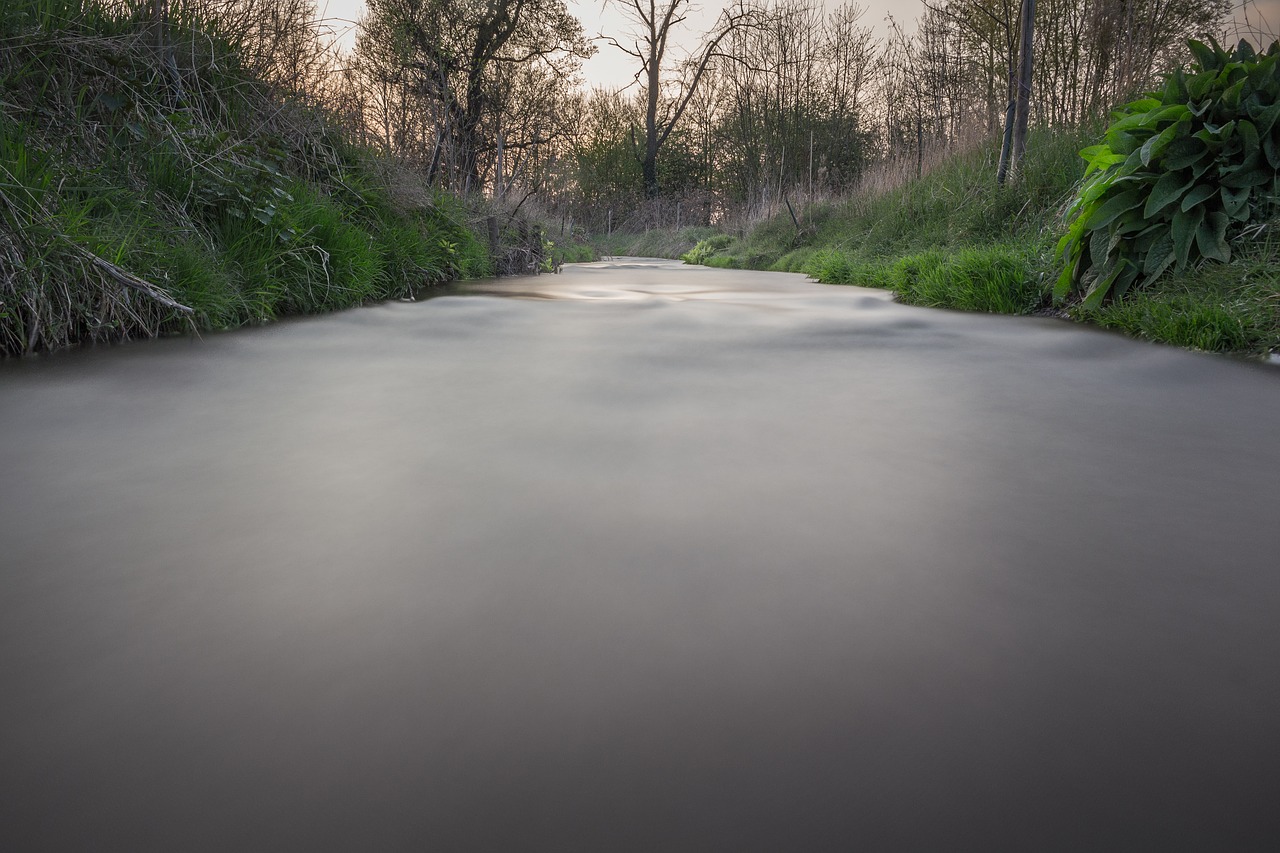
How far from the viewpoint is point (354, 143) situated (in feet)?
19.4

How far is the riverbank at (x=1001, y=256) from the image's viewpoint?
3145 millimetres

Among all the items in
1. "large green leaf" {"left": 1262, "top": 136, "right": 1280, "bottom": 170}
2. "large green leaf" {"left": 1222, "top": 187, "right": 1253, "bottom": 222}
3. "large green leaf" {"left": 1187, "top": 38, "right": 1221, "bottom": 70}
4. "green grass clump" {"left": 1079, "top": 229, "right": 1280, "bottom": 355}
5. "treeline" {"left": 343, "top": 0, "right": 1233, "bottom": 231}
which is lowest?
"green grass clump" {"left": 1079, "top": 229, "right": 1280, "bottom": 355}

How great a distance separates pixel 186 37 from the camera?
4367 millimetres

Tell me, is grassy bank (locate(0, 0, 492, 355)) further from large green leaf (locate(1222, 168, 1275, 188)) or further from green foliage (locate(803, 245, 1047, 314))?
large green leaf (locate(1222, 168, 1275, 188))

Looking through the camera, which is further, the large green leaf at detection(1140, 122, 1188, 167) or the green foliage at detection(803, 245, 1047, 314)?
the green foliage at detection(803, 245, 1047, 314)

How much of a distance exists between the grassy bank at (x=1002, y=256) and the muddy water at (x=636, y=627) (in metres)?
1.02

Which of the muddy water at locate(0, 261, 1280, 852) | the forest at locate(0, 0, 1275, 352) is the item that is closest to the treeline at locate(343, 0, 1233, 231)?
the forest at locate(0, 0, 1275, 352)

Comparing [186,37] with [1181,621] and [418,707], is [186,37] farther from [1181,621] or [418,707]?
[1181,621]

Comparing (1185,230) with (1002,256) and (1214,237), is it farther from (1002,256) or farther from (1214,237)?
(1002,256)

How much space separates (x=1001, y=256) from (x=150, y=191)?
4774 millimetres

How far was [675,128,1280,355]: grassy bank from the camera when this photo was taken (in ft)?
10.3

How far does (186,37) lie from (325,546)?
438 centimetres

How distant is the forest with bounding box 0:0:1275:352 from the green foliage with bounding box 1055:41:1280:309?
5.6 inches

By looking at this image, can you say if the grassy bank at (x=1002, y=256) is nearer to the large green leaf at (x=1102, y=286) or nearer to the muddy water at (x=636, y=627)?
the large green leaf at (x=1102, y=286)
